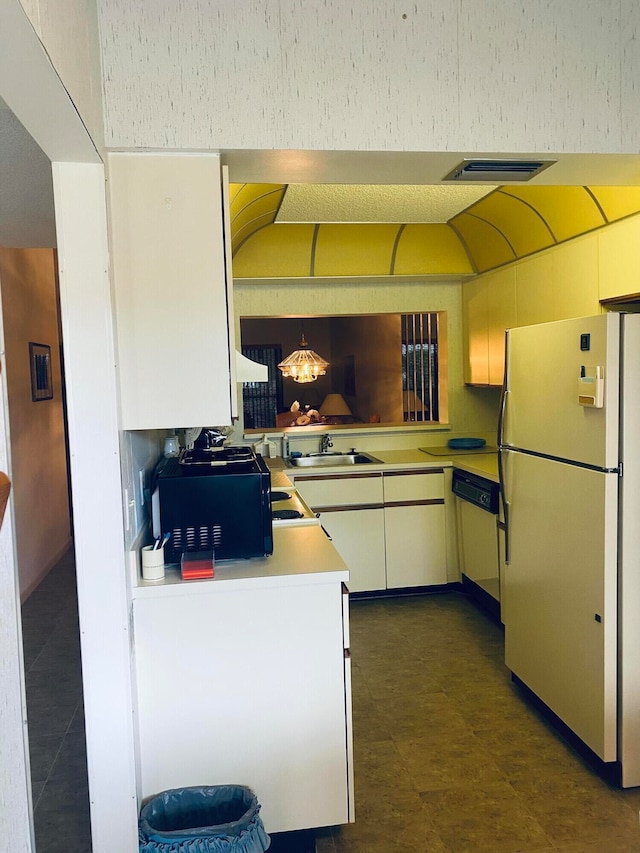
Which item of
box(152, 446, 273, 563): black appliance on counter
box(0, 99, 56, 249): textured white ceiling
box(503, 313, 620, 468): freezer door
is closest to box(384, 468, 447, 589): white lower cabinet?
box(503, 313, 620, 468): freezer door

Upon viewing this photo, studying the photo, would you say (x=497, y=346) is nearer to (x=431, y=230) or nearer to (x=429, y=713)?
(x=431, y=230)

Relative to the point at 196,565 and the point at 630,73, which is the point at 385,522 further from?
the point at 630,73

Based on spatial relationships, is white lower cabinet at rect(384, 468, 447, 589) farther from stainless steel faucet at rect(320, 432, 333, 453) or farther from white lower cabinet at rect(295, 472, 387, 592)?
stainless steel faucet at rect(320, 432, 333, 453)

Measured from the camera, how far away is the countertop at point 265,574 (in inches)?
82.2

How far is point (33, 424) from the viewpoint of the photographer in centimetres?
538

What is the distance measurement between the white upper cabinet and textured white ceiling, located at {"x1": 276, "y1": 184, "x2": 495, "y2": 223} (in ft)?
4.27

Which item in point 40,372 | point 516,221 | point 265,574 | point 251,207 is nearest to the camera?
point 265,574

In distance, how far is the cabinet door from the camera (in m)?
4.41

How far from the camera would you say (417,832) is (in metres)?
2.25

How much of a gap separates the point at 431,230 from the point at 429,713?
10.6 feet

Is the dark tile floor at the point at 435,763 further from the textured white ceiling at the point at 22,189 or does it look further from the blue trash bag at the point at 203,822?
the textured white ceiling at the point at 22,189

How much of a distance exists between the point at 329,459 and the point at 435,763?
2522 millimetres

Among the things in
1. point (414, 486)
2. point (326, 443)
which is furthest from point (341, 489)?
point (326, 443)

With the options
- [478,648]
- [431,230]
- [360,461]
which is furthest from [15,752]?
[431,230]
